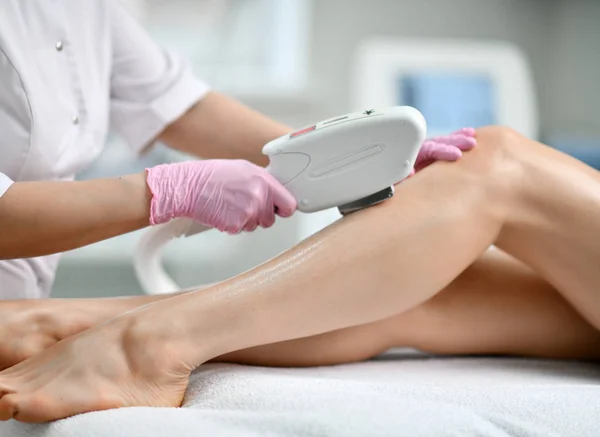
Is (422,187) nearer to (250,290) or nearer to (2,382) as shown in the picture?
(250,290)

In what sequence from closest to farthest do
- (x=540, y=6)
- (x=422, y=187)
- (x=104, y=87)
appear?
(x=422, y=187)
(x=104, y=87)
(x=540, y=6)

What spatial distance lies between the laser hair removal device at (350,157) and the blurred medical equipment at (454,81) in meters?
1.54

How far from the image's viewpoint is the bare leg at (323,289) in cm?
79

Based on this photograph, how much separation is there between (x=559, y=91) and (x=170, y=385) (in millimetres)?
2384

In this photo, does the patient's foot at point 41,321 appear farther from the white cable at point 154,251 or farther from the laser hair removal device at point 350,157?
the laser hair removal device at point 350,157

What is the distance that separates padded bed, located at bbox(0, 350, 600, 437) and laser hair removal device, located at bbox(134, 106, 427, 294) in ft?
0.71

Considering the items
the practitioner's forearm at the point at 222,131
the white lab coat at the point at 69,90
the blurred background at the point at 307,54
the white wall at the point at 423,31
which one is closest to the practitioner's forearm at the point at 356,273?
the white lab coat at the point at 69,90

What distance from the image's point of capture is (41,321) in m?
0.88

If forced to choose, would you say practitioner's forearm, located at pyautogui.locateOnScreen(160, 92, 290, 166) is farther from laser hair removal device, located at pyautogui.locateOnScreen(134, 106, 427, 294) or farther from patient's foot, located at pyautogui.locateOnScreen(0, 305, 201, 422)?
patient's foot, located at pyautogui.locateOnScreen(0, 305, 201, 422)

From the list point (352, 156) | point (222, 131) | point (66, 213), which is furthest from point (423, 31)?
point (66, 213)

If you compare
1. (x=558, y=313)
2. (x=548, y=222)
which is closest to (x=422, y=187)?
(x=548, y=222)

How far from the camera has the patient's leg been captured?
97cm

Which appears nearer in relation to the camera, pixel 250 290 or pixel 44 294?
pixel 250 290

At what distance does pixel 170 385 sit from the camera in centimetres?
80
